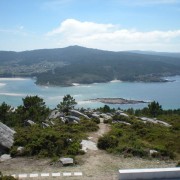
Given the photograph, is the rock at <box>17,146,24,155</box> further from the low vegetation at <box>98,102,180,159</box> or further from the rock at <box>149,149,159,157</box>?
the rock at <box>149,149,159,157</box>

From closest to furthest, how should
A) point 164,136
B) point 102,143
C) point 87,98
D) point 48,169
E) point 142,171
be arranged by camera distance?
1. point 142,171
2. point 48,169
3. point 102,143
4. point 164,136
5. point 87,98

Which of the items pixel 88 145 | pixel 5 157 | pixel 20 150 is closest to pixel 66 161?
pixel 20 150

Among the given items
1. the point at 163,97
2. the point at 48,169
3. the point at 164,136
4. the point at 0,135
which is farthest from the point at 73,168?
the point at 163,97

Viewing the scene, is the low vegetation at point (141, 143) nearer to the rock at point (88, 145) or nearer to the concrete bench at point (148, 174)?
the rock at point (88, 145)

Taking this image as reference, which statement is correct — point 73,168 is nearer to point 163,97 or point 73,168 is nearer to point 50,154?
point 50,154

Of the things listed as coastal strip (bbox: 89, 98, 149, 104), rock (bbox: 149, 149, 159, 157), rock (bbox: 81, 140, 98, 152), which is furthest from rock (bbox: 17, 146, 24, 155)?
coastal strip (bbox: 89, 98, 149, 104)

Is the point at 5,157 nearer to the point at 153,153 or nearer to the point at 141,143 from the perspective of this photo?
the point at 153,153

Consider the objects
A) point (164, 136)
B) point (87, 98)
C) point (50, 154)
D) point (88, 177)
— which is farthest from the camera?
point (87, 98)
